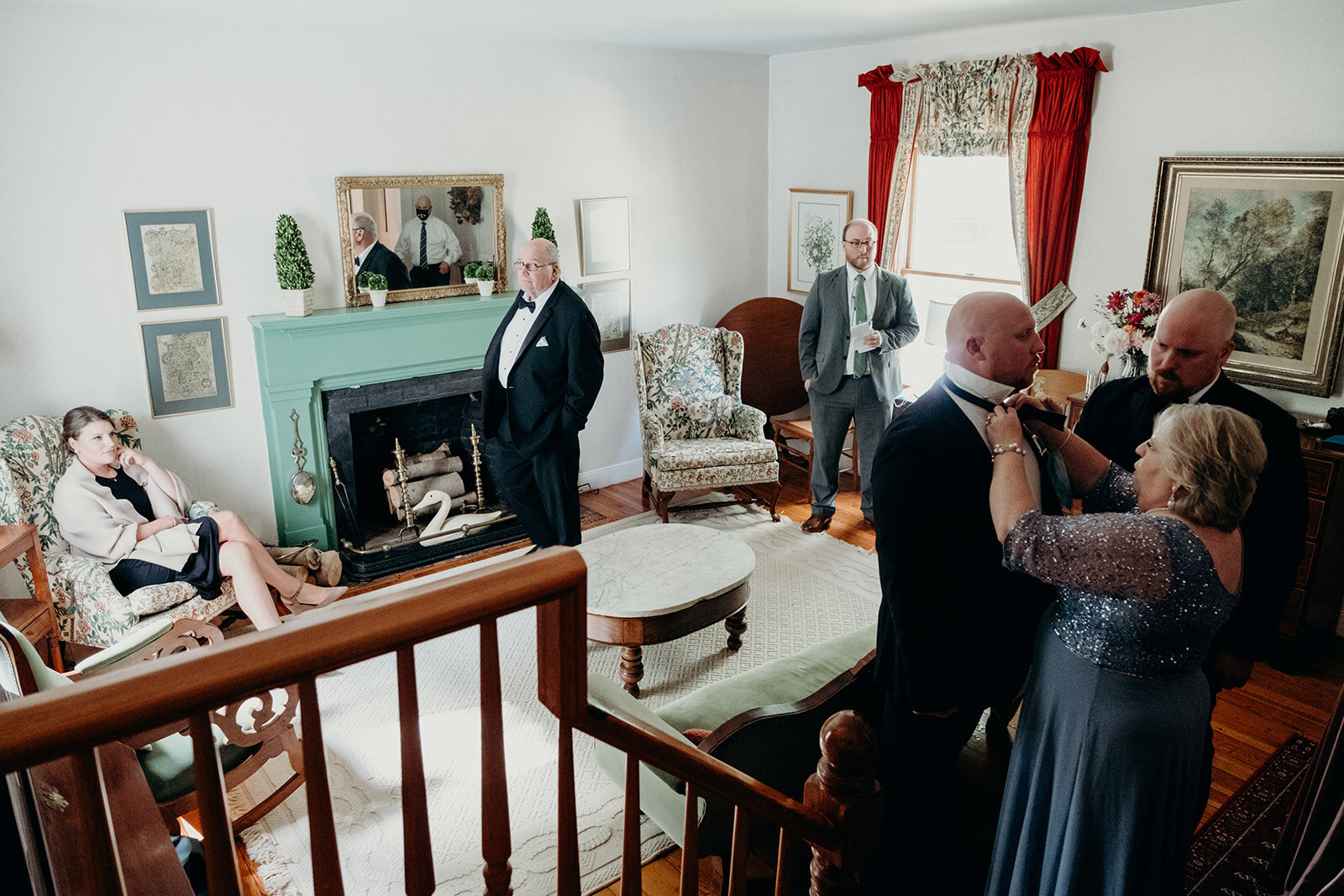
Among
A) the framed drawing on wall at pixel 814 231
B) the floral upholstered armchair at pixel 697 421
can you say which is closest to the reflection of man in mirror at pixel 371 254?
the floral upholstered armchair at pixel 697 421

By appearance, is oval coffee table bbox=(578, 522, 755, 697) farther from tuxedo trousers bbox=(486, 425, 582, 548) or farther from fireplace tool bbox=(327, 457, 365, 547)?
fireplace tool bbox=(327, 457, 365, 547)

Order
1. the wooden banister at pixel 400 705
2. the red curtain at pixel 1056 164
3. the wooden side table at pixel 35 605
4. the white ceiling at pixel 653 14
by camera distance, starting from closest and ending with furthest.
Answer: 1. the wooden banister at pixel 400 705
2. the wooden side table at pixel 35 605
3. the white ceiling at pixel 653 14
4. the red curtain at pixel 1056 164

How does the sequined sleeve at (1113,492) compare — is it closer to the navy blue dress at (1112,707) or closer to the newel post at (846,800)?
the navy blue dress at (1112,707)

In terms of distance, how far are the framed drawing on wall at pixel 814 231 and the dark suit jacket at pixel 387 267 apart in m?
2.66

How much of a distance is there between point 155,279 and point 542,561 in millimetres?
4149

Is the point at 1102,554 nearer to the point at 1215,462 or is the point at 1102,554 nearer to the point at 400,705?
the point at 1215,462

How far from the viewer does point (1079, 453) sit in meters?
2.00

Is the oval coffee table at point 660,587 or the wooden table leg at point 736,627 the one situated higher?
the oval coffee table at point 660,587

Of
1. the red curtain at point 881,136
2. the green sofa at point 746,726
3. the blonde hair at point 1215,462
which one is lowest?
the green sofa at point 746,726

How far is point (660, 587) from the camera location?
11.6 feet

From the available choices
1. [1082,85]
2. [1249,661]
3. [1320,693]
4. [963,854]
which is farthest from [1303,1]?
[963,854]

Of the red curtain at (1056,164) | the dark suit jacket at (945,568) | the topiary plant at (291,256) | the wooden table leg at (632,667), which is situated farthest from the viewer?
the red curtain at (1056,164)

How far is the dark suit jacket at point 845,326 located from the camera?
192 inches

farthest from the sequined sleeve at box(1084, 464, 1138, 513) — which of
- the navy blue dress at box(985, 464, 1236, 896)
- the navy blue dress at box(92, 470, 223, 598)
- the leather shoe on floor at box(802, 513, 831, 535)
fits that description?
the navy blue dress at box(92, 470, 223, 598)
